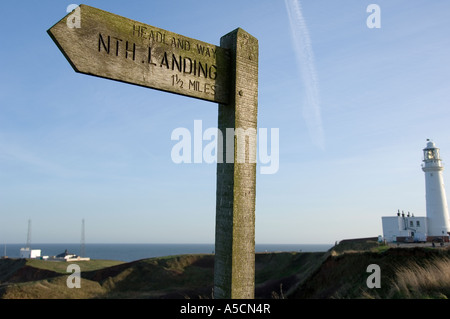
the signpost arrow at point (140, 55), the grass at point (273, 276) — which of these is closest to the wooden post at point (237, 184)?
the signpost arrow at point (140, 55)

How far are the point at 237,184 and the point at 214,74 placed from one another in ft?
3.80

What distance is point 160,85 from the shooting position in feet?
9.98

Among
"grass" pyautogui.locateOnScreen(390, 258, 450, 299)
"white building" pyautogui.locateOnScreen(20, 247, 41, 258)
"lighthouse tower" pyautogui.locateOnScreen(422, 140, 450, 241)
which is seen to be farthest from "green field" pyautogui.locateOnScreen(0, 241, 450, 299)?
"white building" pyautogui.locateOnScreen(20, 247, 41, 258)

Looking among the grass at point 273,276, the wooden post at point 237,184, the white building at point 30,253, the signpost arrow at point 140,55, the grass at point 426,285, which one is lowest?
the white building at point 30,253

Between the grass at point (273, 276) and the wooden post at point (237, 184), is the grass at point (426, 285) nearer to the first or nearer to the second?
the grass at point (273, 276)

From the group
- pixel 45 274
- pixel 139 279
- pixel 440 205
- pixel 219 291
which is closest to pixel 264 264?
pixel 139 279

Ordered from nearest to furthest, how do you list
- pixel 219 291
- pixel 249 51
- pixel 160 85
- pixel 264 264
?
1. pixel 160 85
2. pixel 219 291
3. pixel 249 51
4. pixel 264 264

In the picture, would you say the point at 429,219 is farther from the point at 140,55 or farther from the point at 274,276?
the point at 140,55

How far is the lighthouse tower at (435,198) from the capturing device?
34.2 m

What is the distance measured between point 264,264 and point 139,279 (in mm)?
14217

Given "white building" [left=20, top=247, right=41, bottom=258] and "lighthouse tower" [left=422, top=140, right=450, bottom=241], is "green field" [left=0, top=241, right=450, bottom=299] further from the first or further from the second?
"white building" [left=20, top=247, right=41, bottom=258]

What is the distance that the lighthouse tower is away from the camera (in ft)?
112

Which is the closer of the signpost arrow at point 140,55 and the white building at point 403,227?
the signpost arrow at point 140,55
